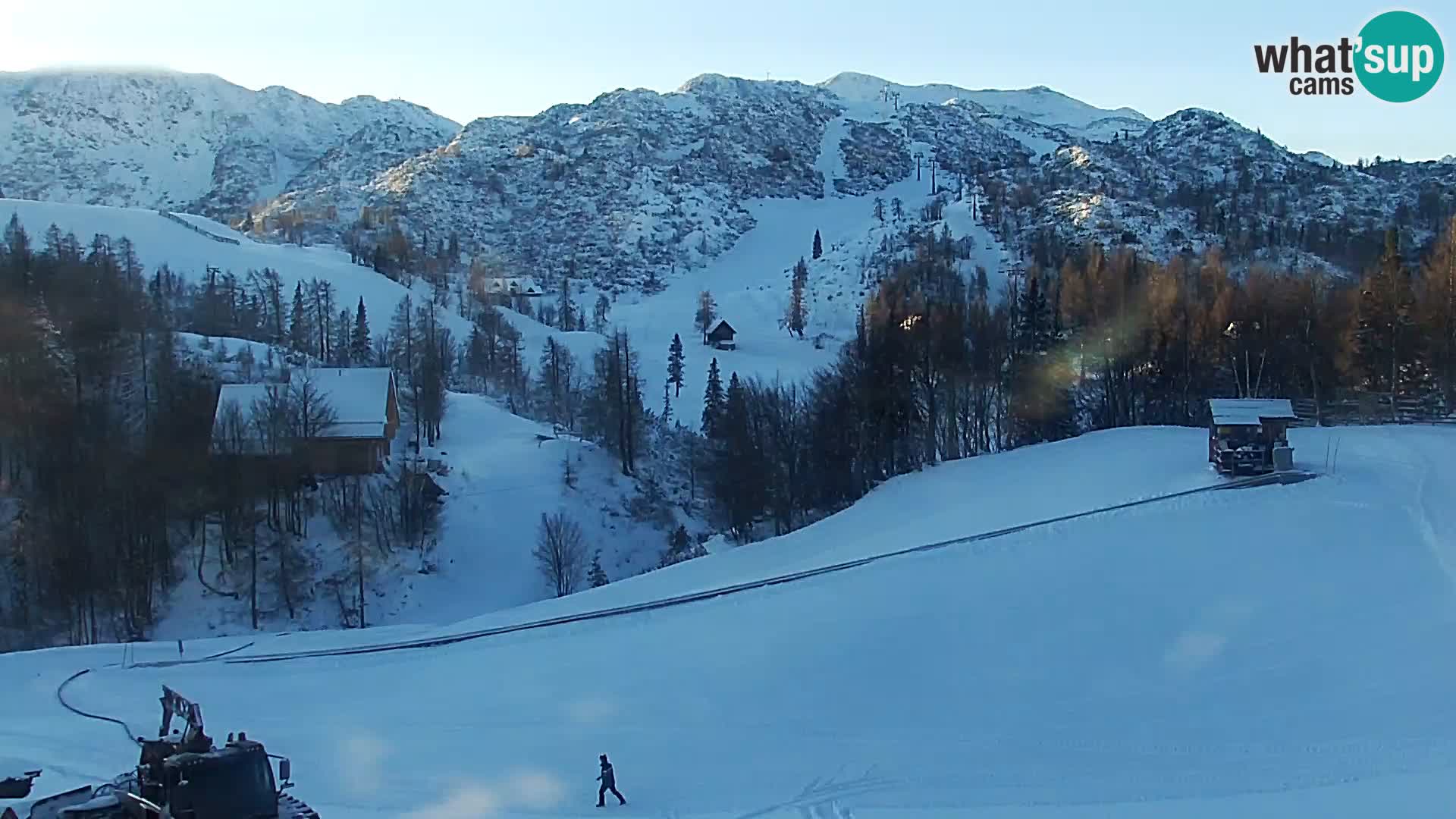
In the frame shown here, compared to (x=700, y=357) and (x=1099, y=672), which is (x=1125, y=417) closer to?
(x=1099, y=672)

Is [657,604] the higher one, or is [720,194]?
[720,194]

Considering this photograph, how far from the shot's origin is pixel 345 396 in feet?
149

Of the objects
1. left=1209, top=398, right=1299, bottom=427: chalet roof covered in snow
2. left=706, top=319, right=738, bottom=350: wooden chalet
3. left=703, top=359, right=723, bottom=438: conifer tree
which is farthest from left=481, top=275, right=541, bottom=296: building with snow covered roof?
left=1209, top=398, right=1299, bottom=427: chalet roof covered in snow

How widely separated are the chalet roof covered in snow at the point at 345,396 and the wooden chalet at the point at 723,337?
46964mm

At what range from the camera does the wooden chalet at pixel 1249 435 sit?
28547 mm

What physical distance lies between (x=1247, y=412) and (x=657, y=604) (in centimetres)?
1688

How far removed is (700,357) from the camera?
289 ft

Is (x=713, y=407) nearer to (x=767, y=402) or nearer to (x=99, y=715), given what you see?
(x=767, y=402)

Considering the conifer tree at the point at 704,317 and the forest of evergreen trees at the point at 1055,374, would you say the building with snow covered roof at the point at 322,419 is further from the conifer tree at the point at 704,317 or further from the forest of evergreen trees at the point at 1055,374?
the conifer tree at the point at 704,317

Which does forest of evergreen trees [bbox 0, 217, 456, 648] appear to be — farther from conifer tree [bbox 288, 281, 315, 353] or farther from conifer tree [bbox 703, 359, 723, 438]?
conifer tree [bbox 703, 359, 723, 438]

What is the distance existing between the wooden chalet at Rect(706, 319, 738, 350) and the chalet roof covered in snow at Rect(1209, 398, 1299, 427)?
63.4 metres

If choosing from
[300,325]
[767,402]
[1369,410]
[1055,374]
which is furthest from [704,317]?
[1369,410]

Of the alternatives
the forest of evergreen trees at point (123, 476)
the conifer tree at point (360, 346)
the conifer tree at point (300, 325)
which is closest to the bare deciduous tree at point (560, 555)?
the forest of evergreen trees at point (123, 476)

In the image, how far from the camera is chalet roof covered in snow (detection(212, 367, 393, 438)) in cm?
4366
